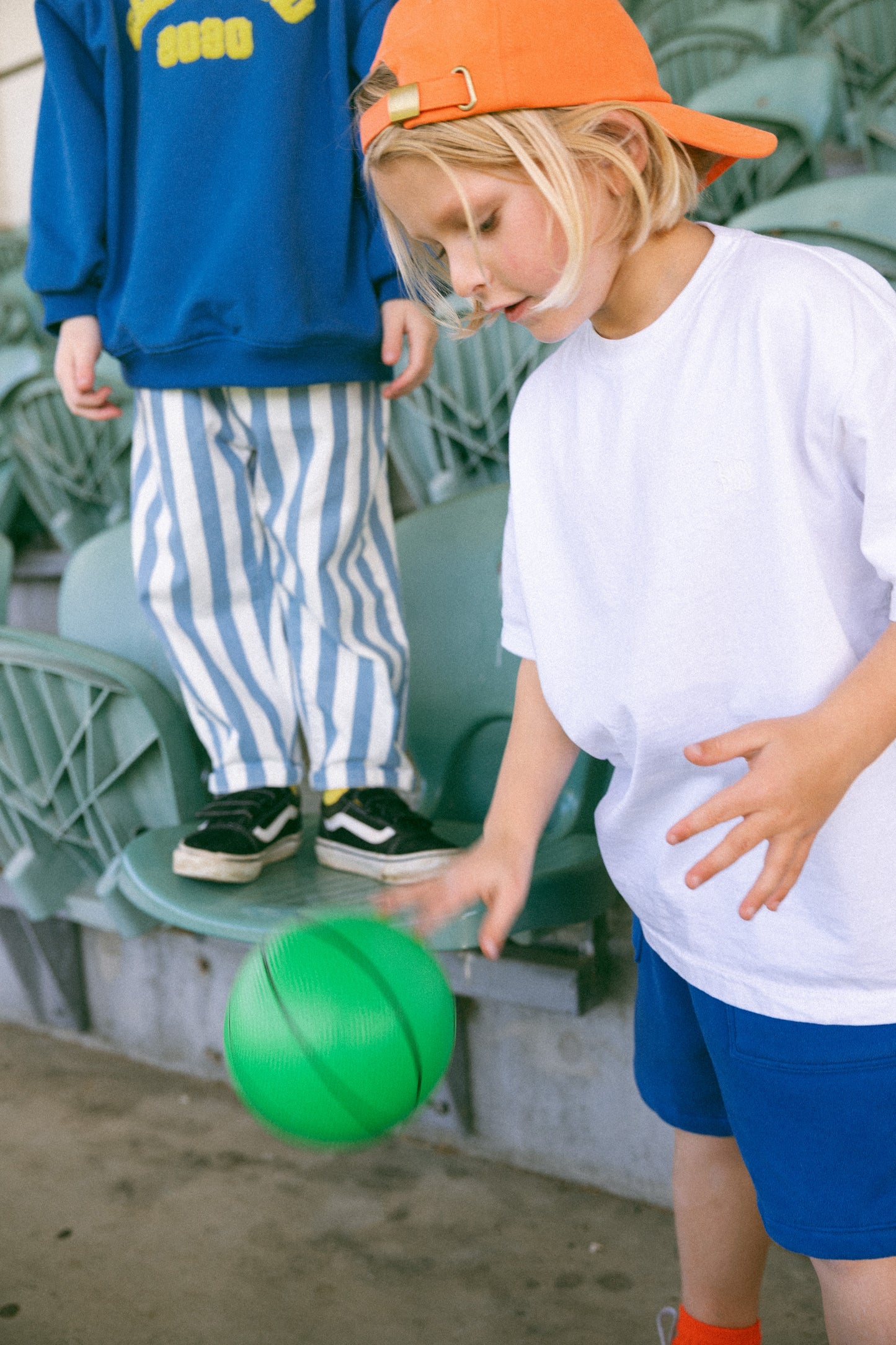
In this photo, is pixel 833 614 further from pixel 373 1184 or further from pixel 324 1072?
pixel 373 1184

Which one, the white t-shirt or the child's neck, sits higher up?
the child's neck

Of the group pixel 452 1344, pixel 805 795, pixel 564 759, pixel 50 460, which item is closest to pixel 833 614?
pixel 805 795

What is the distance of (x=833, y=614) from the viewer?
0.91 m

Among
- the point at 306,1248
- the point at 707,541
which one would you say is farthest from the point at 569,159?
the point at 306,1248

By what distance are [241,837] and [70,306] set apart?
795 mm

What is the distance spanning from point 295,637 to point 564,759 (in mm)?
686

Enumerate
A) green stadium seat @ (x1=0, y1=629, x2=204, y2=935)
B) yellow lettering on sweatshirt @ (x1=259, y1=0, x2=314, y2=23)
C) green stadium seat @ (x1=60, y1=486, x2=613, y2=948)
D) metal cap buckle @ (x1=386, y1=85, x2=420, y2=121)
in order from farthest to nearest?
green stadium seat @ (x1=0, y1=629, x2=204, y2=935), yellow lettering on sweatshirt @ (x1=259, y1=0, x2=314, y2=23), green stadium seat @ (x1=60, y1=486, x2=613, y2=948), metal cap buckle @ (x1=386, y1=85, x2=420, y2=121)

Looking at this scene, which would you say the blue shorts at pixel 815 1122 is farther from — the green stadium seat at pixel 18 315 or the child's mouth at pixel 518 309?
the green stadium seat at pixel 18 315

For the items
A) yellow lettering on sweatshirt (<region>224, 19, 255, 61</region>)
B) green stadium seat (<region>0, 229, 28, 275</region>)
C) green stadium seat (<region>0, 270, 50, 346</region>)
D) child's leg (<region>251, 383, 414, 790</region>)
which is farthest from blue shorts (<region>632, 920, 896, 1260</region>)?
green stadium seat (<region>0, 229, 28, 275</region>)

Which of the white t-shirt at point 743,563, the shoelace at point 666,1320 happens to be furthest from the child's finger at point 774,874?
the shoelace at point 666,1320

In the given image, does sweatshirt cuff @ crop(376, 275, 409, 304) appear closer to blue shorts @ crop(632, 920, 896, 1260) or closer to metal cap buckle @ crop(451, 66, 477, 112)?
metal cap buckle @ crop(451, 66, 477, 112)

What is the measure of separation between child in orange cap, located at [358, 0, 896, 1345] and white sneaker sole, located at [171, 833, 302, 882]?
54cm

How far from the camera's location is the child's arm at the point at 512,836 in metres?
1.06

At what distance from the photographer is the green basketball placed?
1018 mm
